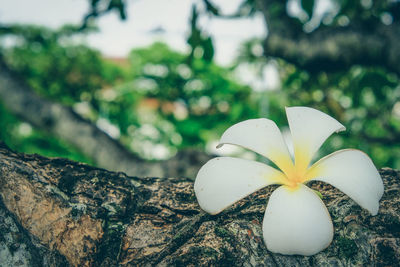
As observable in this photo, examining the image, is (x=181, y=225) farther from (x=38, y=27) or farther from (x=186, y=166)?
(x=38, y=27)

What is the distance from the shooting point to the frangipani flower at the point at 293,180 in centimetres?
56

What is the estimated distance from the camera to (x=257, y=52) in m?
2.74

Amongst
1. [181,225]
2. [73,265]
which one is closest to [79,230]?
[73,265]

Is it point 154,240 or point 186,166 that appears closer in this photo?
point 154,240

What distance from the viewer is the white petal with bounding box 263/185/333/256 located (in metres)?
0.55

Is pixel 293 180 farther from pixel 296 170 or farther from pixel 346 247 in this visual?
pixel 346 247

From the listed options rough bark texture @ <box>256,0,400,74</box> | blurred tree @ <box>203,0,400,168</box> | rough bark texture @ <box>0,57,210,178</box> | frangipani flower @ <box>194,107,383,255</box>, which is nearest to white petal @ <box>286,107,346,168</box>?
frangipani flower @ <box>194,107,383,255</box>

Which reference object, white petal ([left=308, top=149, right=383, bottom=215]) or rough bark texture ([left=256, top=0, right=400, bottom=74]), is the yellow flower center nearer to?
white petal ([left=308, top=149, right=383, bottom=215])

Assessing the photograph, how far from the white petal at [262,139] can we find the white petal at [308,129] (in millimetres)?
27

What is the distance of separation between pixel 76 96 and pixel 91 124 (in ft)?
4.59

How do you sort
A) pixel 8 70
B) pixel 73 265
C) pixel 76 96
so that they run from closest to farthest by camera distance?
pixel 73 265, pixel 8 70, pixel 76 96

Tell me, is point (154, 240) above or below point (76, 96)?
below

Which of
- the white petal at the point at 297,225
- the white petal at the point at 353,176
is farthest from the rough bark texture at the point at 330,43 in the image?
the white petal at the point at 297,225

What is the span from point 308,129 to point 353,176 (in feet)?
0.42
